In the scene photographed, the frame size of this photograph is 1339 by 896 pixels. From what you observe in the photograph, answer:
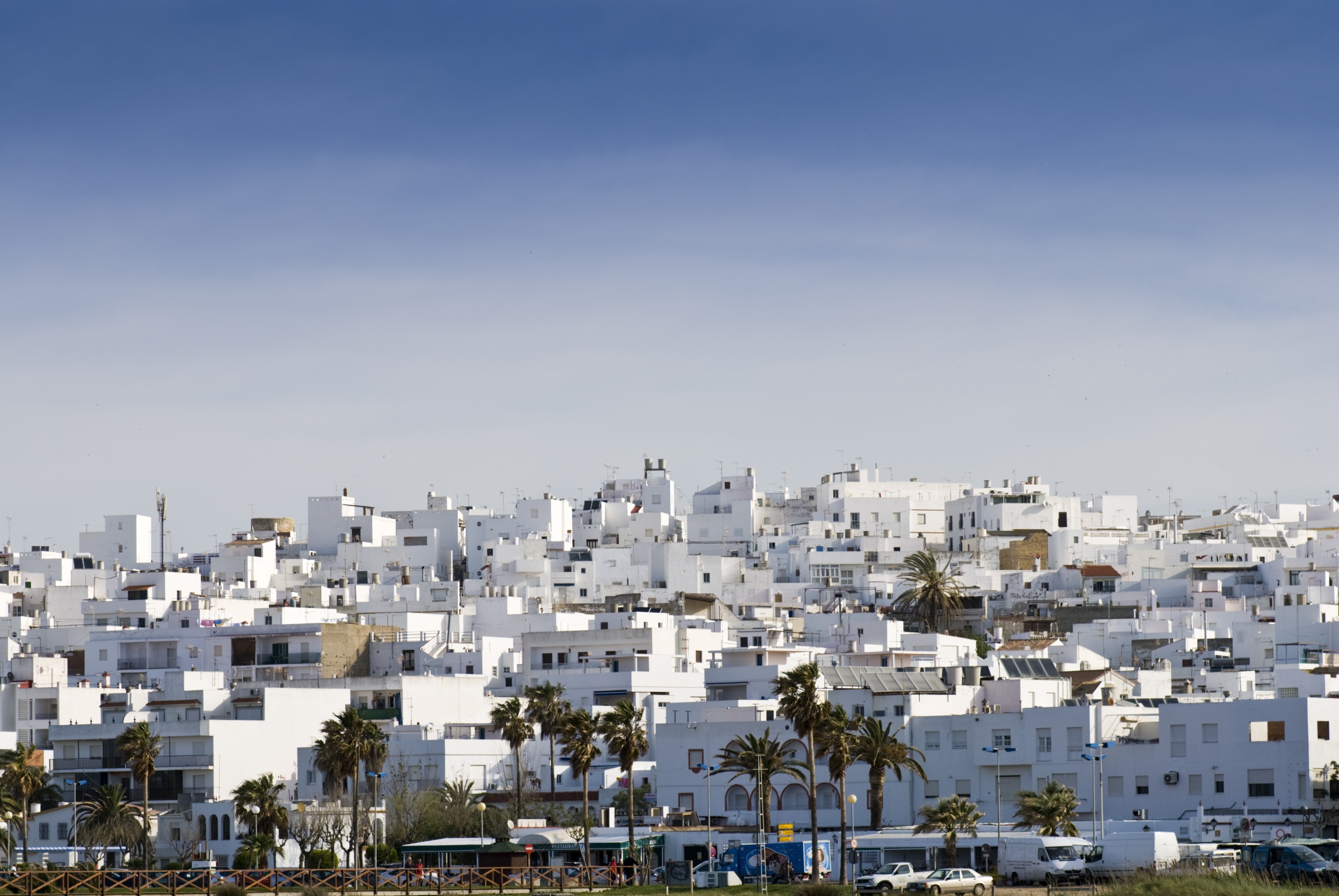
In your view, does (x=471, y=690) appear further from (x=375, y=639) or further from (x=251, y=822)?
(x=251, y=822)

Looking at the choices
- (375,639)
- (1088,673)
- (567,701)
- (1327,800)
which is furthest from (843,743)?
(375,639)

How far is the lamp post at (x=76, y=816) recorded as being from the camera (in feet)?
266

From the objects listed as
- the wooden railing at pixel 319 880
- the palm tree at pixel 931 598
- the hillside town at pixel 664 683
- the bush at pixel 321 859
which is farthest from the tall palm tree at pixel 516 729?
the palm tree at pixel 931 598

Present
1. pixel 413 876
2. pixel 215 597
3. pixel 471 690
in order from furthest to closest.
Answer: pixel 215 597
pixel 471 690
pixel 413 876

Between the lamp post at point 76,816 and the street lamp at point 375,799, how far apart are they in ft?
34.4

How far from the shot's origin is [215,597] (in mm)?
135500

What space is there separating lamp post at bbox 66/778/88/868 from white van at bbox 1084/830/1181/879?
36.2 metres

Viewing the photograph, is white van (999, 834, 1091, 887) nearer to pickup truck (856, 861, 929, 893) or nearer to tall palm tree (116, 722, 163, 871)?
pickup truck (856, 861, 929, 893)

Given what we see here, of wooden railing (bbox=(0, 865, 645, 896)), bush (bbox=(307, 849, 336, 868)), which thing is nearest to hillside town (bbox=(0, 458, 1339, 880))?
bush (bbox=(307, 849, 336, 868))

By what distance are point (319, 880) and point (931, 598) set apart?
6859 cm

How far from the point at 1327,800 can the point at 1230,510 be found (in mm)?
101493

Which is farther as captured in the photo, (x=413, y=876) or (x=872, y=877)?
(x=413, y=876)

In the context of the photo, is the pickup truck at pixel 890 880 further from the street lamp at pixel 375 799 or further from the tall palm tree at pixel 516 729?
the tall palm tree at pixel 516 729

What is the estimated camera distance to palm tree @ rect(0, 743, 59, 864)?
84.4 meters
